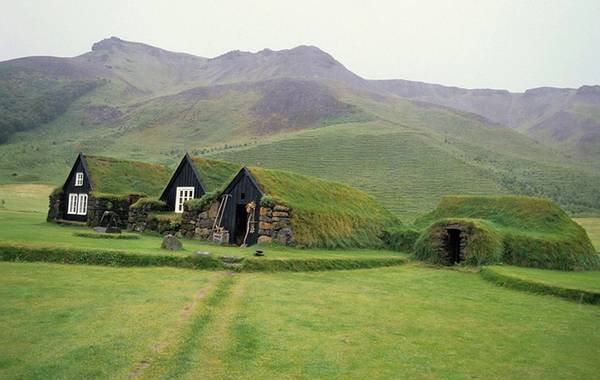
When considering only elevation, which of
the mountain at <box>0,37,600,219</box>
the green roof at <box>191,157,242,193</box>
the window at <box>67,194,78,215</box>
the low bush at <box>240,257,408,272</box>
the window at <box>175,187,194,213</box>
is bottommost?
the low bush at <box>240,257,408,272</box>

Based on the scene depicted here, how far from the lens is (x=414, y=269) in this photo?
23656 mm

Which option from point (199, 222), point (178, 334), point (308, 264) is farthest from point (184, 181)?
point (178, 334)

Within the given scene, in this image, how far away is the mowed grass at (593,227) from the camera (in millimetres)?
40487

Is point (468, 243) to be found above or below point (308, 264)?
above

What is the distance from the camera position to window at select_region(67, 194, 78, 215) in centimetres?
3691

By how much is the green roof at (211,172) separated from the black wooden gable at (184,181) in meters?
0.28

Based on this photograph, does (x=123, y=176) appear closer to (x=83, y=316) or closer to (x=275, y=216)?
(x=275, y=216)

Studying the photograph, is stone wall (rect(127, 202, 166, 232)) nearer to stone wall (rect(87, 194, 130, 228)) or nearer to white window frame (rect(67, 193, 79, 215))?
stone wall (rect(87, 194, 130, 228))

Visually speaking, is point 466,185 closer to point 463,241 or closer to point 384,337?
point 463,241

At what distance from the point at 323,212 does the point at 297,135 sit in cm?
6736

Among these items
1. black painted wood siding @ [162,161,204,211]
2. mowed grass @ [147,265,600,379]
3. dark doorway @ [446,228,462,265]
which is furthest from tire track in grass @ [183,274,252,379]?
black painted wood siding @ [162,161,204,211]

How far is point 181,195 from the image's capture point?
3416 centimetres

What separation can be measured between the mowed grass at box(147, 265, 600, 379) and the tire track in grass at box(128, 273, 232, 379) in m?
0.11

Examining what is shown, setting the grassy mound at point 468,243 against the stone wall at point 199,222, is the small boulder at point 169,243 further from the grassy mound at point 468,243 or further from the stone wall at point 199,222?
the grassy mound at point 468,243
